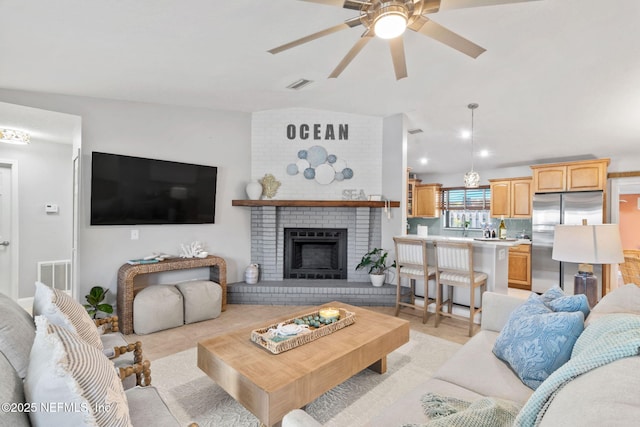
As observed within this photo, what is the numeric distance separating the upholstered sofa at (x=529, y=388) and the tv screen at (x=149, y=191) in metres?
3.25

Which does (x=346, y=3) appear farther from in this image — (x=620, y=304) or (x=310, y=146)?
(x=310, y=146)

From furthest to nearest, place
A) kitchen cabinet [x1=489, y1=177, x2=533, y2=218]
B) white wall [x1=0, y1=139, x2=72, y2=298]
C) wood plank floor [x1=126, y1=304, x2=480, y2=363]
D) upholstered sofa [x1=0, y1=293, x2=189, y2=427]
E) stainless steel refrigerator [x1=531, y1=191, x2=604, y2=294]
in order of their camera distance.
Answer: kitchen cabinet [x1=489, y1=177, x2=533, y2=218]
stainless steel refrigerator [x1=531, y1=191, x2=604, y2=294]
white wall [x1=0, y1=139, x2=72, y2=298]
wood plank floor [x1=126, y1=304, x2=480, y2=363]
upholstered sofa [x1=0, y1=293, x2=189, y2=427]

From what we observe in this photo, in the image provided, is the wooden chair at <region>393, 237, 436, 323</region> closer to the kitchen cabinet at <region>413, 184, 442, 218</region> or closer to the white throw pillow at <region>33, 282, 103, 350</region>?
the white throw pillow at <region>33, 282, 103, 350</region>

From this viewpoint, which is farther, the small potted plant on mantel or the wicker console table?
the small potted plant on mantel

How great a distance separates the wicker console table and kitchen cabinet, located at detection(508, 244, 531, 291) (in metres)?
4.88

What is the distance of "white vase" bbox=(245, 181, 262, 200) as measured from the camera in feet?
14.3

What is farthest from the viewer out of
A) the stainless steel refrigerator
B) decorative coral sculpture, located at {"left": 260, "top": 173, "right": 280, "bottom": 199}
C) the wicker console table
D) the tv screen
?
the stainless steel refrigerator

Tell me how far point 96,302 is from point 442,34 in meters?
3.81

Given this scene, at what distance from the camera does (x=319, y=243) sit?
4734 mm

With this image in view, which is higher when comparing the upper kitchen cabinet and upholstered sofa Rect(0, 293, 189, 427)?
the upper kitchen cabinet

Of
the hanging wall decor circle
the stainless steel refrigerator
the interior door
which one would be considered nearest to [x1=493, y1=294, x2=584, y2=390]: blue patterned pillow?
the hanging wall decor circle

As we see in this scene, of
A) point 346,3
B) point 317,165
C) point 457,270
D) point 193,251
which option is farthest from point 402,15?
point 193,251

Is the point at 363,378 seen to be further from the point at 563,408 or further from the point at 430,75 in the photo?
the point at 430,75

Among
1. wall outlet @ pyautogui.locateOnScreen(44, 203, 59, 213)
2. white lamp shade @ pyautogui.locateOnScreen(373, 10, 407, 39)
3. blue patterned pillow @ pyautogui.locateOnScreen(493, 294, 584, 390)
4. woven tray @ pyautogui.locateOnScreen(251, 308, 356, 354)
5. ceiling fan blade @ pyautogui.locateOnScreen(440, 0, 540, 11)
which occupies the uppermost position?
ceiling fan blade @ pyautogui.locateOnScreen(440, 0, 540, 11)
